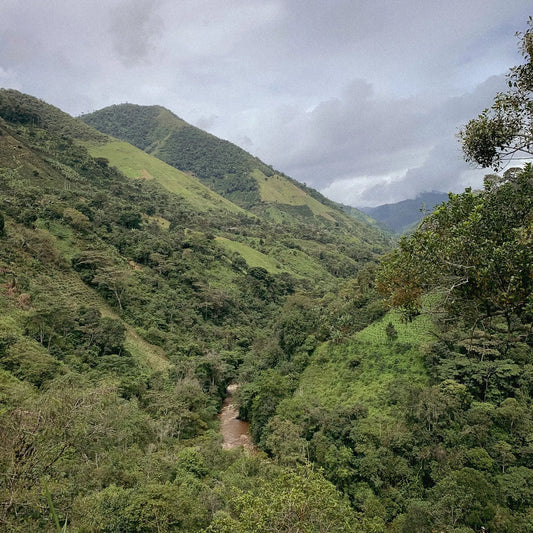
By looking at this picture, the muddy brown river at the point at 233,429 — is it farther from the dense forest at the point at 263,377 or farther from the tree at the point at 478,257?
the tree at the point at 478,257

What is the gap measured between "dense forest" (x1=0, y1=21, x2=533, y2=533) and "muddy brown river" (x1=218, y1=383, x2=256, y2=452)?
1238mm

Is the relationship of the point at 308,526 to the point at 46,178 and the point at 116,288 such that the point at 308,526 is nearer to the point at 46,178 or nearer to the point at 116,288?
the point at 116,288

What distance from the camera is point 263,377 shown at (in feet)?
104

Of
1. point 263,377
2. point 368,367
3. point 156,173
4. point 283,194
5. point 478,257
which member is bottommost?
point 263,377

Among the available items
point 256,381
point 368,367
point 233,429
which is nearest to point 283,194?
point 256,381

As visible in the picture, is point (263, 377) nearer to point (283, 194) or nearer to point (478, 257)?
point (478, 257)

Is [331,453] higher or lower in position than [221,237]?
lower

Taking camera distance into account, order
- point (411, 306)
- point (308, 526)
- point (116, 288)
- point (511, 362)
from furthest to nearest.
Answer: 1. point (116, 288)
2. point (511, 362)
3. point (308, 526)
4. point (411, 306)

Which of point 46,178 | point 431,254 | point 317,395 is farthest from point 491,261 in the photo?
point 46,178

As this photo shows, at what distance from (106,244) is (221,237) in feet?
130

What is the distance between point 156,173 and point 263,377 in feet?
361

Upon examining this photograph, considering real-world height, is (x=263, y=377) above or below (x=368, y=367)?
below

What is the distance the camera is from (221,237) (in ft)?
275

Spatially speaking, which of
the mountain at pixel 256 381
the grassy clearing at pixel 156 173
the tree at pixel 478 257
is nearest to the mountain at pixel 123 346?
the mountain at pixel 256 381
